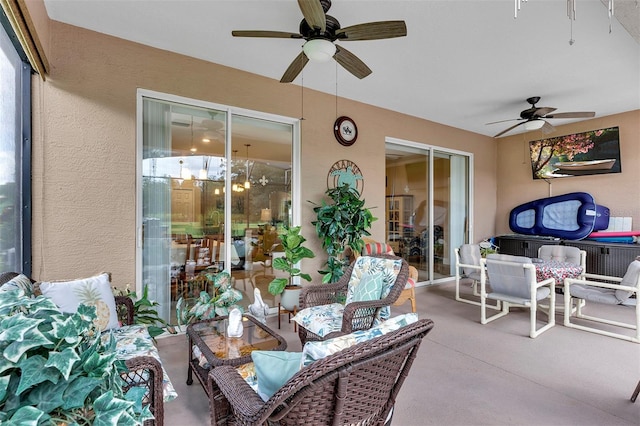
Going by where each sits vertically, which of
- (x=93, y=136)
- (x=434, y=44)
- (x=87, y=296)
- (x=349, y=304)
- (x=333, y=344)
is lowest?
(x=349, y=304)

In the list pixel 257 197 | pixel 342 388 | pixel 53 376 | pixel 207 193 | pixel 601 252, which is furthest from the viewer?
pixel 601 252

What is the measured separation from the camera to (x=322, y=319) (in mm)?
2607

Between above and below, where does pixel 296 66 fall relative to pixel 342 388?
above

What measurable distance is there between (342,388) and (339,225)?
300 centimetres

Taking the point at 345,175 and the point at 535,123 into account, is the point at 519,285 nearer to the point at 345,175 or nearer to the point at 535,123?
the point at 535,123

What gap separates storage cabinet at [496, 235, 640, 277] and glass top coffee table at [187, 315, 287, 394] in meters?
5.57

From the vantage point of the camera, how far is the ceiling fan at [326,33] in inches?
82.4

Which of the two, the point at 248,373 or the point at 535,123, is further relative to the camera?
the point at 535,123

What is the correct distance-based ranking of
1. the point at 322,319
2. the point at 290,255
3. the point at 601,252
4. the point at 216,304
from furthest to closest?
1. the point at 601,252
2. the point at 290,255
3. the point at 216,304
4. the point at 322,319

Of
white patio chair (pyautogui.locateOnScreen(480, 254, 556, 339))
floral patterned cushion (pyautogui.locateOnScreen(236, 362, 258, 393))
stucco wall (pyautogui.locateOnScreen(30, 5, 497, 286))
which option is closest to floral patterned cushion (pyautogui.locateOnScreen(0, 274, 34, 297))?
stucco wall (pyautogui.locateOnScreen(30, 5, 497, 286))

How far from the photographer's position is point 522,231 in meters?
6.44

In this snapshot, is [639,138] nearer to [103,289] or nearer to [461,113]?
[461,113]

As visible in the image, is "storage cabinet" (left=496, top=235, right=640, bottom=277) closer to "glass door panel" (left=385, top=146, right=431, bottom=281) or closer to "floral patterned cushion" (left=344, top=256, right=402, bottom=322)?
"glass door panel" (left=385, top=146, right=431, bottom=281)

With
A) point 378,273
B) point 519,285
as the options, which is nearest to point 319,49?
point 378,273
